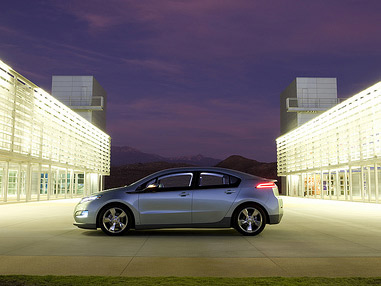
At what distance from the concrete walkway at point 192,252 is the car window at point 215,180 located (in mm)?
1145

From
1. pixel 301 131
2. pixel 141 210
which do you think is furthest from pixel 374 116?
pixel 141 210

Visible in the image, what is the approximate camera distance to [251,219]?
30.8ft

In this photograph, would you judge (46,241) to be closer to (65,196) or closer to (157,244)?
(157,244)

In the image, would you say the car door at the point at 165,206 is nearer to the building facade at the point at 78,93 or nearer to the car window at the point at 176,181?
the car window at the point at 176,181

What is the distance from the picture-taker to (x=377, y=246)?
25.4 feet

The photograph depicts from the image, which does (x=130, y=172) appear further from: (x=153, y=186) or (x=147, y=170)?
(x=153, y=186)

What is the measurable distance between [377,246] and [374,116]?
19.6 meters

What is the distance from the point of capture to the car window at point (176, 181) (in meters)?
9.49

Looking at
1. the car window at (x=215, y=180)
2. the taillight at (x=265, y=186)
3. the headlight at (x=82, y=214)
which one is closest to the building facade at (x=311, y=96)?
the taillight at (x=265, y=186)

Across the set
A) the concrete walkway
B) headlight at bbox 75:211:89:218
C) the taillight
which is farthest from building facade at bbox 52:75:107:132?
the taillight

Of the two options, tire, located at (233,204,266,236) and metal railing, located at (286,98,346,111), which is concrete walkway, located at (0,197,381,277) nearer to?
tire, located at (233,204,266,236)

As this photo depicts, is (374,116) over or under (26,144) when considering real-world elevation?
over

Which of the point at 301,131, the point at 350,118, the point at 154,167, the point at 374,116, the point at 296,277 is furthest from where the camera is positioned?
the point at 154,167

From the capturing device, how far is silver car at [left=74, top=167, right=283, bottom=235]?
9.23 metres
